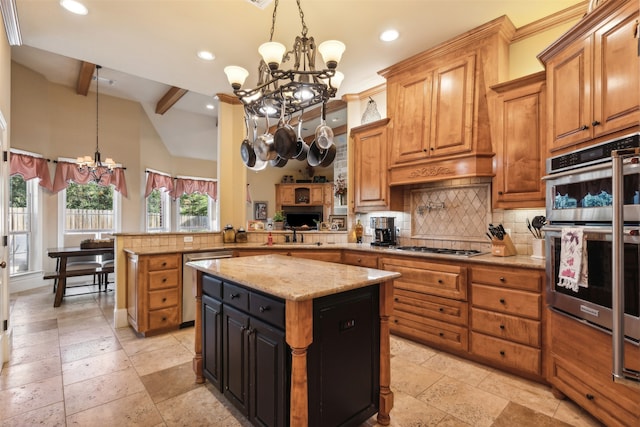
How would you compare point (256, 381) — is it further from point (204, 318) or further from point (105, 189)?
point (105, 189)

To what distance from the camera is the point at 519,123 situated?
257 cm

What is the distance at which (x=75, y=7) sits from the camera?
98.5 inches

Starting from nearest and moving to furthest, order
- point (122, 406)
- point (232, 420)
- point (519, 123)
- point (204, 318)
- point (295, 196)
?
1. point (232, 420)
2. point (122, 406)
3. point (204, 318)
4. point (519, 123)
5. point (295, 196)

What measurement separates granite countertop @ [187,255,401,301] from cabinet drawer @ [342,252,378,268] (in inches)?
47.1

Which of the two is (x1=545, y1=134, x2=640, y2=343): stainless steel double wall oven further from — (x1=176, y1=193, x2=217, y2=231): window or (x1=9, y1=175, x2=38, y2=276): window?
(x1=176, y1=193, x2=217, y2=231): window

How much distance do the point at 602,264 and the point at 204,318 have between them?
2.49m

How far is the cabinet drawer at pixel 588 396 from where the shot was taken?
63.6 inches

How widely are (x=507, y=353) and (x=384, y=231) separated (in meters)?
1.72

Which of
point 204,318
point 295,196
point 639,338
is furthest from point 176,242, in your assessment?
point 295,196

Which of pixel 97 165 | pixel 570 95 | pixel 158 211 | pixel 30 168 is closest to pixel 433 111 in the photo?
pixel 570 95

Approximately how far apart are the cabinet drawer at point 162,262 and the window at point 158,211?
4.11m

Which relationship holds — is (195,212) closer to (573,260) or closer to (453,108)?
(453,108)

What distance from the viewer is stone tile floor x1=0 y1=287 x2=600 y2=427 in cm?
191

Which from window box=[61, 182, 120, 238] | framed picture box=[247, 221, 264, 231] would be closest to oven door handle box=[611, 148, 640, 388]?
framed picture box=[247, 221, 264, 231]
